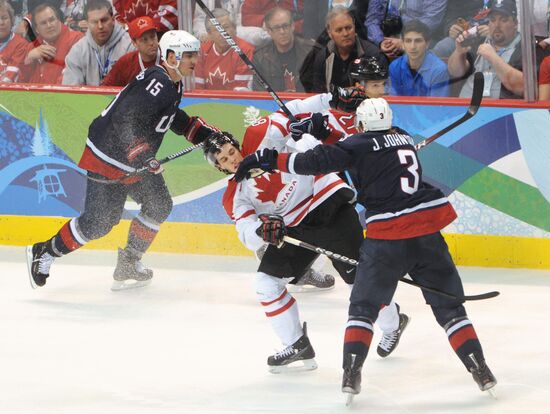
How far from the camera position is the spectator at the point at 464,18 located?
5434 millimetres

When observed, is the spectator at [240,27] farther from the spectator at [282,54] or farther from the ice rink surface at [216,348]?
the ice rink surface at [216,348]

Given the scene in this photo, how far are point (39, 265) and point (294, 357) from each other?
65.4 inches

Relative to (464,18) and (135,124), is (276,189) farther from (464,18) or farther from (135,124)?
(464,18)

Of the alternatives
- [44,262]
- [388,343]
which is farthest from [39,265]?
[388,343]

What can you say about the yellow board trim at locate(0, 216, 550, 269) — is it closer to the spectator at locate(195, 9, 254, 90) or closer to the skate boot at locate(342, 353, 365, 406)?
the spectator at locate(195, 9, 254, 90)

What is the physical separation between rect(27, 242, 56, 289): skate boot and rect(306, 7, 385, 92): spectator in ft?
5.13

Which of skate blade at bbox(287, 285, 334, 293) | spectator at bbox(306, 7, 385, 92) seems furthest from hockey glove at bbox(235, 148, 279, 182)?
spectator at bbox(306, 7, 385, 92)

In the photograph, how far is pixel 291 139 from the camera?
441 cm

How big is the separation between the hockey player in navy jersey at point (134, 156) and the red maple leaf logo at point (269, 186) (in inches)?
39.5

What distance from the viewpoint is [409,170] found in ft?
11.9

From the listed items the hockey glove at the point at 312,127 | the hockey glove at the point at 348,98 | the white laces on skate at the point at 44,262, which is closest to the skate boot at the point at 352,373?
the hockey glove at the point at 312,127

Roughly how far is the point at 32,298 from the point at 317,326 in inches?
53.1

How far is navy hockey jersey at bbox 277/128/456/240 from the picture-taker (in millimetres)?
3600

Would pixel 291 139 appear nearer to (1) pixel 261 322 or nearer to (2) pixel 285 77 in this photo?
(1) pixel 261 322
